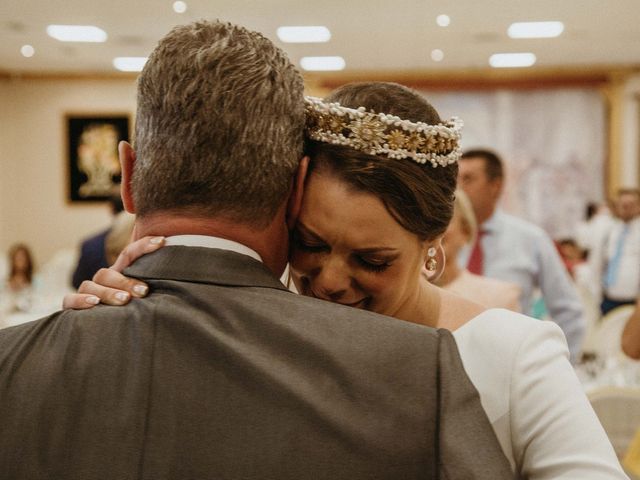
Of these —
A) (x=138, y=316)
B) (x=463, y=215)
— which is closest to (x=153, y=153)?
(x=138, y=316)

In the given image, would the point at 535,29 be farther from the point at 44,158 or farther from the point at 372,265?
the point at 372,265

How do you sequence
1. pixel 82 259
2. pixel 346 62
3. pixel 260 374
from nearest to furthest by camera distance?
1. pixel 260 374
2. pixel 82 259
3. pixel 346 62

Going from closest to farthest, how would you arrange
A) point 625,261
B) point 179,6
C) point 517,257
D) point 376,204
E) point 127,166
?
point 127,166 < point 376,204 < point 517,257 < point 625,261 < point 179,6

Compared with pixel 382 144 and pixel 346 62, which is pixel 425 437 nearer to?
pixel 382 144

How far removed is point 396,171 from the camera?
139cm

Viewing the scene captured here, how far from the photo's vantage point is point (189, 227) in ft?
3.17

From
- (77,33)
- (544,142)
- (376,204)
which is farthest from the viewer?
(544,142)

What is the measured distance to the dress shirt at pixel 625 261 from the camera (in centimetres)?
768

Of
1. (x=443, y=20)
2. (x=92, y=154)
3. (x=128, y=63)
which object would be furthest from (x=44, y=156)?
(x=443, y=20)

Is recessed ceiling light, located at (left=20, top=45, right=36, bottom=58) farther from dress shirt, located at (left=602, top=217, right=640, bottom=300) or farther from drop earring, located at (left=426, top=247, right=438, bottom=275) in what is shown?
drop earring, located at (left=426, top=247, right=438, bottom=275)

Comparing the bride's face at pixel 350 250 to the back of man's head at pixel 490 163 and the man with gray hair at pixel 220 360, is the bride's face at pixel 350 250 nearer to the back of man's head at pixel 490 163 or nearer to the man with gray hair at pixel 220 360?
the man with gray hair at pixel 220 360

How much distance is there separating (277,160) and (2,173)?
40.6ft

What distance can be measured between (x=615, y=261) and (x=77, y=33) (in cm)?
676

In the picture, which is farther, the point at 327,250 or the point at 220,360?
the point at 327,250
